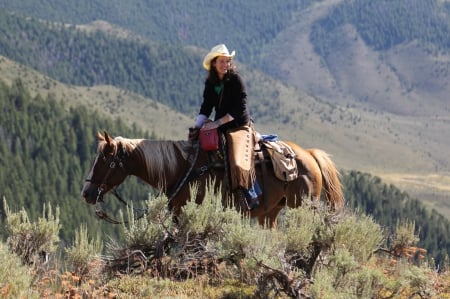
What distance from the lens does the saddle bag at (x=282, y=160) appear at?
13156 mm

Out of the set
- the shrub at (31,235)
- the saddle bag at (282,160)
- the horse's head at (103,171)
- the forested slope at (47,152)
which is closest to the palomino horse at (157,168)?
the horse's head at (103,171)

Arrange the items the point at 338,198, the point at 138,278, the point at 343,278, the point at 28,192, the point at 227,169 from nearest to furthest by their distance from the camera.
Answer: the point at 343,278, the point at 138,278, the point at 227,169, the point at 338,198, the point at 28,192

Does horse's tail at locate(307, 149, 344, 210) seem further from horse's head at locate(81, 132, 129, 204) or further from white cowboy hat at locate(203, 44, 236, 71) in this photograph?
horse's head at locate(81, 132, 129, 204)

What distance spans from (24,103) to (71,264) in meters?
167

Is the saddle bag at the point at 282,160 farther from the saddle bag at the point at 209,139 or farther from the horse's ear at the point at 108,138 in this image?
the horse's ear at the point at 108,138

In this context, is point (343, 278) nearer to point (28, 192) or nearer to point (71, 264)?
point (71, 264)

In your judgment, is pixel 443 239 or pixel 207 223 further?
pixel 443 239

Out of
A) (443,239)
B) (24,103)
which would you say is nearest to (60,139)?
(24,103)

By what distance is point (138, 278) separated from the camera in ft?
31.7

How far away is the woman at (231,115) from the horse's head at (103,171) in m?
1.65

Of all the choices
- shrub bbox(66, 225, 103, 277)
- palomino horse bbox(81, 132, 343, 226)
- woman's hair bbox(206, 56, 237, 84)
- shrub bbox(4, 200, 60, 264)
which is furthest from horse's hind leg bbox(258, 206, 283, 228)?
shrub bbox(4, 200, 60, 264)

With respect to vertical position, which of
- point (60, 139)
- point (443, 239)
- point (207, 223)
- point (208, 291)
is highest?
point (207, 223)

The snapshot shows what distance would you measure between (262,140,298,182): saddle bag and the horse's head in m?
2.86

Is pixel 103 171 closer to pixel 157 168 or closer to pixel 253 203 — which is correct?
pixel 157 168
